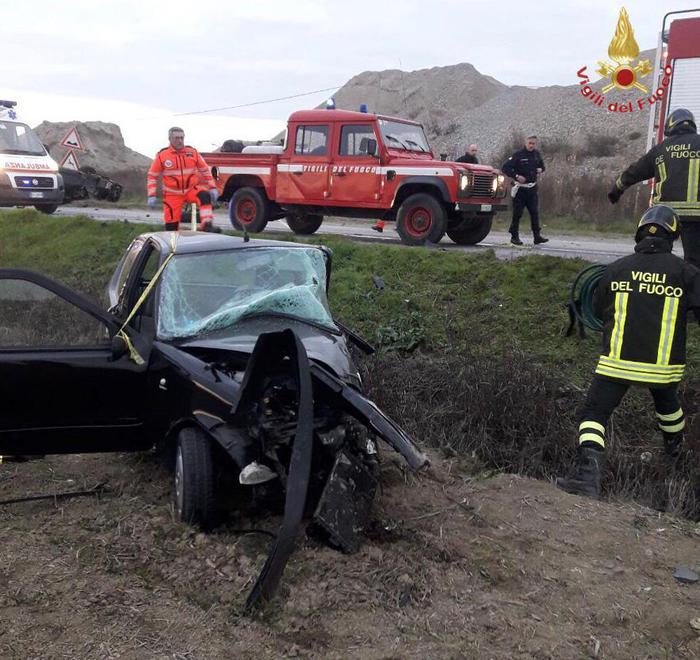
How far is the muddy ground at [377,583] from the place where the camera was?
3.09m

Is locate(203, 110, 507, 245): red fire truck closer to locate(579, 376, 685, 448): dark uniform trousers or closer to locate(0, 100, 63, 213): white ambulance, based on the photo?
locate(0, 100, 63, 213): white ambulance

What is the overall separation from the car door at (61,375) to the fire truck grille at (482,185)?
803 cm

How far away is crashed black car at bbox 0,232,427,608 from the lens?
12.1 feet

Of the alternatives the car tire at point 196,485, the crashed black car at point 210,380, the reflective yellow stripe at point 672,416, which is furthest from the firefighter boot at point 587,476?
the car tire at point 196,485

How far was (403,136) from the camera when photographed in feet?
41.3

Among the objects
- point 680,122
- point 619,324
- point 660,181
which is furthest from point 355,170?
point 619,324

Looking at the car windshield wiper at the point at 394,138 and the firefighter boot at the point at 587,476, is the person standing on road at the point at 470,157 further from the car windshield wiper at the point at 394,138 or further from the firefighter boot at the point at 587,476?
the firefighter boot at the point at 587,476

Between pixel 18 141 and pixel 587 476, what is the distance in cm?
1467

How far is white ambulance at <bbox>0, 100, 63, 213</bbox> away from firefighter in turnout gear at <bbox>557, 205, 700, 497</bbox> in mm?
13600

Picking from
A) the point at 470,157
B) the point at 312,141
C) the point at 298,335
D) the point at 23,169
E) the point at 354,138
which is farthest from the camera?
the point at 23,169

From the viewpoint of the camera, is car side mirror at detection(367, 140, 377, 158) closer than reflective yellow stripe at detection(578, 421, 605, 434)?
No

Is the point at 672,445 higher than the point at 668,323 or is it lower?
lower

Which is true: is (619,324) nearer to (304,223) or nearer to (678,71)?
(678,71)

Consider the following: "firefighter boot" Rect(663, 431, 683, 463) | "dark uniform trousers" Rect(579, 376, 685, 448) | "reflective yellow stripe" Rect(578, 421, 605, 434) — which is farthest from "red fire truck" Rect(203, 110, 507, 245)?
"reflective yellow stripe" Rect(578, 421, 605, 434)
